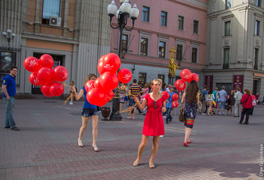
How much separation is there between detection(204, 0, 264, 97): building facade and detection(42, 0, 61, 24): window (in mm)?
23699

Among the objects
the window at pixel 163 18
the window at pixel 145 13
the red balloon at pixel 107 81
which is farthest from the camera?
the window at pixel 163 18

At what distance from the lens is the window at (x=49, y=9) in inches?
781

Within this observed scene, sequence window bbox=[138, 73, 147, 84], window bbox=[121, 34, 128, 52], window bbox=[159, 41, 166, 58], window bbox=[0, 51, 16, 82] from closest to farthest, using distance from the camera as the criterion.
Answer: window bbox=[0, 51, 16, 82], window bbox=[121, 34, 128, 52], window bbox=[138, 73, 147, 84], window bbox=[159, 41, 166, 58]

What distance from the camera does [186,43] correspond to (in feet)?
103

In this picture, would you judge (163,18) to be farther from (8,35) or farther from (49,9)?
(8,35)

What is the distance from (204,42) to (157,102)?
32342 millimetres

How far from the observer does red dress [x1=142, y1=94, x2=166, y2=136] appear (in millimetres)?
4562

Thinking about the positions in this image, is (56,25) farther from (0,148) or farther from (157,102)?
(157,102)

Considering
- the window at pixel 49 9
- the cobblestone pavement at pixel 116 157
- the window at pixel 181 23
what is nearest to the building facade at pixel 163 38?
the window at pixel 181 23

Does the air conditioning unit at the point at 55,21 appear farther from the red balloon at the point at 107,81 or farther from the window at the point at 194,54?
the window at the point at 194,54

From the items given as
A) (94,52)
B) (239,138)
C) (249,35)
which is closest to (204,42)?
(249,35)

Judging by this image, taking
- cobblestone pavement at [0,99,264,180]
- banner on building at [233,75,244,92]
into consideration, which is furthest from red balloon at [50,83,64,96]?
banner on building at [233,75,244,92]

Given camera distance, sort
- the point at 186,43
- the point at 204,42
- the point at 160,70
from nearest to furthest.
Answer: the point at 160,70 < the point at 186,43 < the point at 204,42

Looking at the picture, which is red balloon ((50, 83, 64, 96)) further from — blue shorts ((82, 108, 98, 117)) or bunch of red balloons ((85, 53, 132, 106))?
bunch of red balloons ((85, 53, 132, 106))
